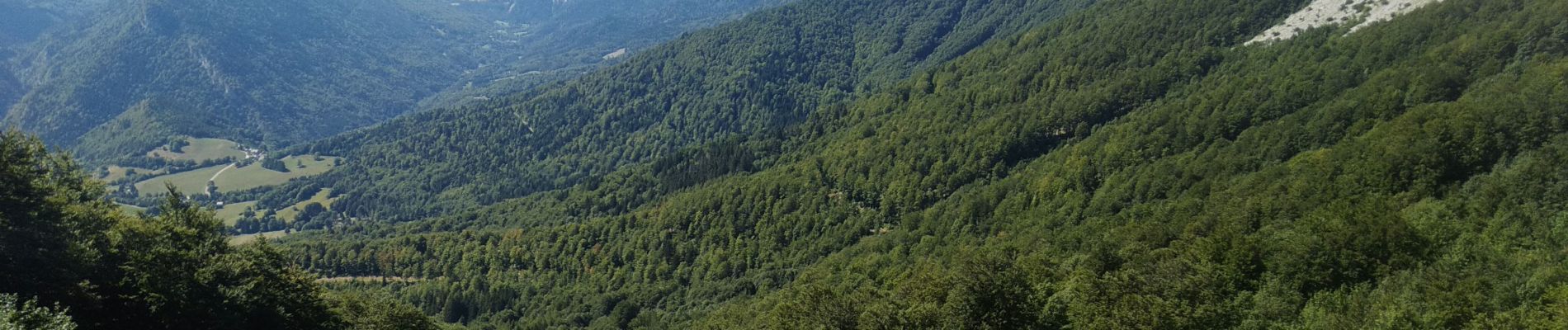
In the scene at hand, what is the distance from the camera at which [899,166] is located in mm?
184250

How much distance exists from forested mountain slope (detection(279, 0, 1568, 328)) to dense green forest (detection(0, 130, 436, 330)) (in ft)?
144

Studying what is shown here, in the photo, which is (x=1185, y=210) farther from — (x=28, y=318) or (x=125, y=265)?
(x=125, y=265)

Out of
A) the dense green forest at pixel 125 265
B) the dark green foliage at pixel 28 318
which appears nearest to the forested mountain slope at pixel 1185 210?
the dense green forest at pixel 125 265

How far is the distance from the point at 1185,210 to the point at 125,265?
109m

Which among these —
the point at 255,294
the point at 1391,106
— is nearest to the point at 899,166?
the point at 1391,106

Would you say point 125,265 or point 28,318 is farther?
point 125,265

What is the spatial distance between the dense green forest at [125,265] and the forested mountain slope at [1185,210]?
44.0 m

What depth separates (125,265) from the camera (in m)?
58.5

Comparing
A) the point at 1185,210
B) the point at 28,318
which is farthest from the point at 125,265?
the point at 1185,210

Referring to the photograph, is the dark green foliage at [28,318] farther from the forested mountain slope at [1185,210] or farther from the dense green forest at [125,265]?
the forested mountain slope at [1185,210]

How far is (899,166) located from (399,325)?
120660mm

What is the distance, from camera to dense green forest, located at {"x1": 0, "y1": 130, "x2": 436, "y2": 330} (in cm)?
5569

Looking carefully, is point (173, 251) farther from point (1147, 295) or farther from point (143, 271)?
point (1147, 295)

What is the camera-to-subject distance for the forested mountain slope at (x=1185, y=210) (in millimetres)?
58281
